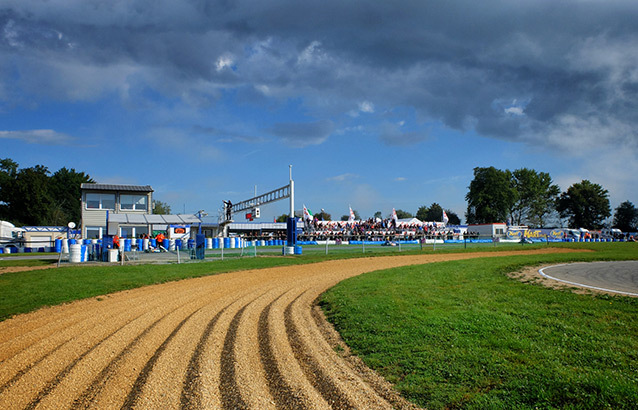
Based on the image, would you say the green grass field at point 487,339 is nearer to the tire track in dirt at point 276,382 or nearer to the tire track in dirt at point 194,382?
the tire track in dirt at point 276,382

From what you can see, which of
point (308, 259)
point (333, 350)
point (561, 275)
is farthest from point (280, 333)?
point (308, 259)

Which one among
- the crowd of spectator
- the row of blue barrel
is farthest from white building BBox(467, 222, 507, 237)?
the row of blue barrel

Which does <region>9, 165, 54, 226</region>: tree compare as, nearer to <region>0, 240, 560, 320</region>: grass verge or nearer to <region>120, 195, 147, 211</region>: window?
<region>120, 195, 147, 211</region>: window

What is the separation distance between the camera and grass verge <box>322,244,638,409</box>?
14.0 feet

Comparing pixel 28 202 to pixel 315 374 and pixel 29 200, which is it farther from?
pixel 315 374

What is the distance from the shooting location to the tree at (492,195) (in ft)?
302

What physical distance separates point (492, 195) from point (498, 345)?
9500cm

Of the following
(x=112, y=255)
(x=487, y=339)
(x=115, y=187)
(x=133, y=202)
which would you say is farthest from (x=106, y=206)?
(x=487, y=339)

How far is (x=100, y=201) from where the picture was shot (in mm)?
42469

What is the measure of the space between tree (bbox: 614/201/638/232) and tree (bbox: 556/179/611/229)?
11.9m

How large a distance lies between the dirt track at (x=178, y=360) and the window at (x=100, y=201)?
36.7 metres

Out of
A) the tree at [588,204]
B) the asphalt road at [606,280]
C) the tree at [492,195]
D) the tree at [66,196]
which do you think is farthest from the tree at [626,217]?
the tree at [66,196]

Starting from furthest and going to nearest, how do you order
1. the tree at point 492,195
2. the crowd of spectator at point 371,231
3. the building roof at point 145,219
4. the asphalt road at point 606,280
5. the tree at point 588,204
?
the tree at point 588,204 < the tree at point 492,195 < the crowd of spectator at point 371,231 < the building roof at point 145,219 < the asphalt road at point 606,280

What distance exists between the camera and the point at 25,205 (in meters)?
72.0
